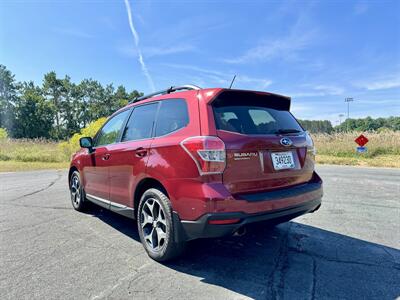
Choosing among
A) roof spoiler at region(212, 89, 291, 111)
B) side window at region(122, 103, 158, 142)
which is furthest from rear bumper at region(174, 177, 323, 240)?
side window at region(122, 103, 158, 142)

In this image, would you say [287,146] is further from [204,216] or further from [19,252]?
[19,252]

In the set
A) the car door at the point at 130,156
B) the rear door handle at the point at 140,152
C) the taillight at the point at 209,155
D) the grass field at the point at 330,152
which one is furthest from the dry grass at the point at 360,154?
the taillight at the point at 209,155

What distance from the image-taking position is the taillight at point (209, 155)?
99.0 inches

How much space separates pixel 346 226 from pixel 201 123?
3.11 meters

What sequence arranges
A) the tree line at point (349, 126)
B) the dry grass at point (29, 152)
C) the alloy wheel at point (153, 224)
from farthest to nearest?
the tree line at point (349, 126) → the dry grass at point (29, 152) → the alloy wheel at point (153, 224)

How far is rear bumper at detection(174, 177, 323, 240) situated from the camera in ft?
8.17

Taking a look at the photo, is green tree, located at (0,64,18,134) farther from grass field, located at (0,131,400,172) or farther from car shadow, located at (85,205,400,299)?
car shadow, located at (85,205,400,299)

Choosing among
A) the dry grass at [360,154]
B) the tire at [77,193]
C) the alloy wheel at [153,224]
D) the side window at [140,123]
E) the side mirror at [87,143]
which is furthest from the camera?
the dry grass at [360,154]

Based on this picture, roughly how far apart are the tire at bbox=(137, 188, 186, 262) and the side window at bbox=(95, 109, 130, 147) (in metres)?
1.39

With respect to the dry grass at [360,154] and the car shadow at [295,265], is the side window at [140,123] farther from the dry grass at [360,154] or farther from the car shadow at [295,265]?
the dry grass at [360,154]

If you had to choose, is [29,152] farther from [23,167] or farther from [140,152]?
[140,152]

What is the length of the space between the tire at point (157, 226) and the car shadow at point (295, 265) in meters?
0.21

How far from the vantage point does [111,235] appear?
3.98 m

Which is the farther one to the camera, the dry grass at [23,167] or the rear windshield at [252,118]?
the dry grass at [23,167]
